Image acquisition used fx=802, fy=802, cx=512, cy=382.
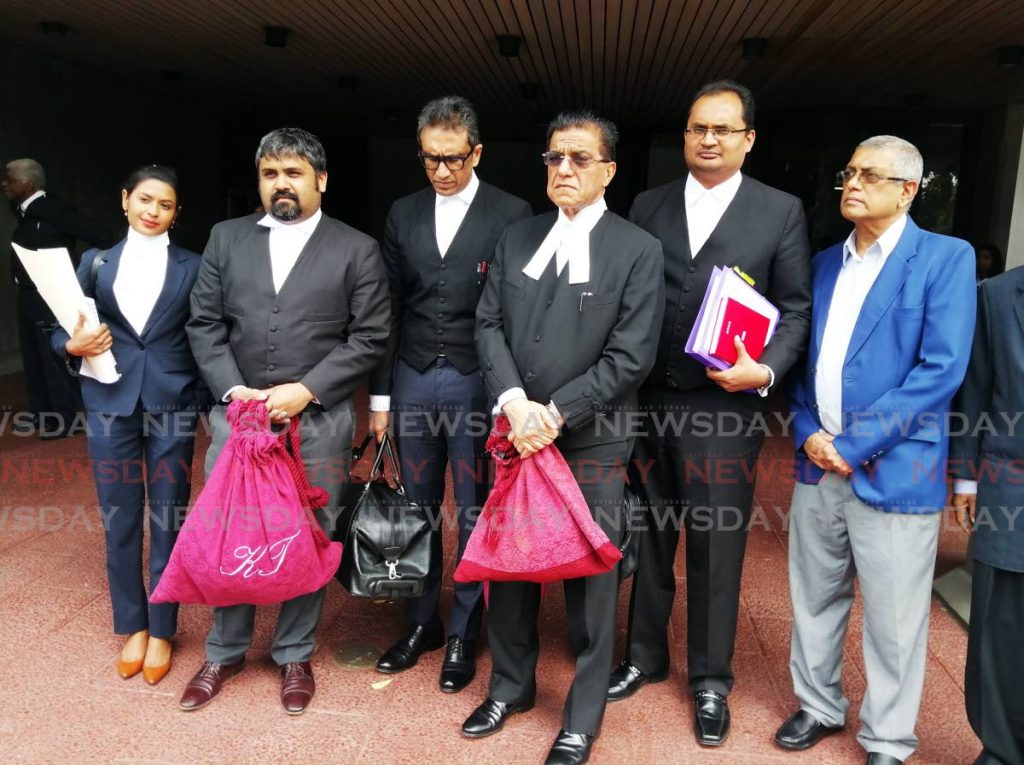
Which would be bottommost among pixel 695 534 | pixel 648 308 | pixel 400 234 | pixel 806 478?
pixel 695 534

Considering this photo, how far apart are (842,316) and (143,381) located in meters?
2.44

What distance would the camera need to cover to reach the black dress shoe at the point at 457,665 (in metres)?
2.98

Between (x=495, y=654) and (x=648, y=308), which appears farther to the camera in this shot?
(x=495, y=654)

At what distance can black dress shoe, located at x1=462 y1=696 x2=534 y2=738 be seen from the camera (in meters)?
2.70

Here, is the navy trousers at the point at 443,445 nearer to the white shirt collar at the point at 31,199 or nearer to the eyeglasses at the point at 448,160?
the eyeglasses at the point at 448,160

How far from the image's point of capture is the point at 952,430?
2484 millimetres

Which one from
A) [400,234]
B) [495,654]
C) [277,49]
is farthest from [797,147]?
[495,654]

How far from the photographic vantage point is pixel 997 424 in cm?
236

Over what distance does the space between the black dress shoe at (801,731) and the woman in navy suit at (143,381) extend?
2.25 m

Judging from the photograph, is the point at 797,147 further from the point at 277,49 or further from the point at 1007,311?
the point at 1007,311

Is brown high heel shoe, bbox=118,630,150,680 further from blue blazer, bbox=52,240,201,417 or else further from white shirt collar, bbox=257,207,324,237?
white shirt collar, bbox=257,207,324,237

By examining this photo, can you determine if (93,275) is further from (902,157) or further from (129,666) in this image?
(902,157)

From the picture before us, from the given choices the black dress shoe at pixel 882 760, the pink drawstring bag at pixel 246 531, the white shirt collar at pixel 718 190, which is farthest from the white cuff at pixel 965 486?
the pink drawstring bag at pixel 246 531

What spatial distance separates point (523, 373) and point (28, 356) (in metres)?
5.41
